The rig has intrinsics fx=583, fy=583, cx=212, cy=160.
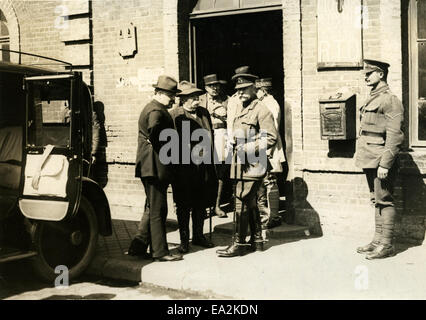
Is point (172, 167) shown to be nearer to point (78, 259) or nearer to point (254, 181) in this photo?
point (254, 181)

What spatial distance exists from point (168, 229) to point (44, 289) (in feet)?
9.44

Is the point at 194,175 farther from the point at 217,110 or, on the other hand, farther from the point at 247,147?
the point at 217,110

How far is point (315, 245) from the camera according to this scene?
742cm

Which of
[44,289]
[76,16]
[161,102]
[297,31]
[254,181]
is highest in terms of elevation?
[76,16]

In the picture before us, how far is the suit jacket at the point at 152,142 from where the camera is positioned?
650cm

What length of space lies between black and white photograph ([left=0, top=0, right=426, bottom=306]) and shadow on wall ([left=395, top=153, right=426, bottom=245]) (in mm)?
17

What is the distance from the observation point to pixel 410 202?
7.48 m

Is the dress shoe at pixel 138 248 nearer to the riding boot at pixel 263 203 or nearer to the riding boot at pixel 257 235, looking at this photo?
the riding boot at pixel 257 235

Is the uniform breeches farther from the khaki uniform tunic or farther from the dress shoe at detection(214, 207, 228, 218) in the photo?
the dress shoe at detection(214, 207, 228, 218)

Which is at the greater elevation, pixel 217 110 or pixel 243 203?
pixel 217 110

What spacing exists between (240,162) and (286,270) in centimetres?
139

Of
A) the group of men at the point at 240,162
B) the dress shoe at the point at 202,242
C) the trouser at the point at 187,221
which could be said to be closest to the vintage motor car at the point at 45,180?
the group of men at the point at 240,162

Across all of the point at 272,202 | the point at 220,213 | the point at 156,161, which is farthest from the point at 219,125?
the point at 156,161

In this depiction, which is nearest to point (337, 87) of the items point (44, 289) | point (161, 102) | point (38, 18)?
point (161, 102)
